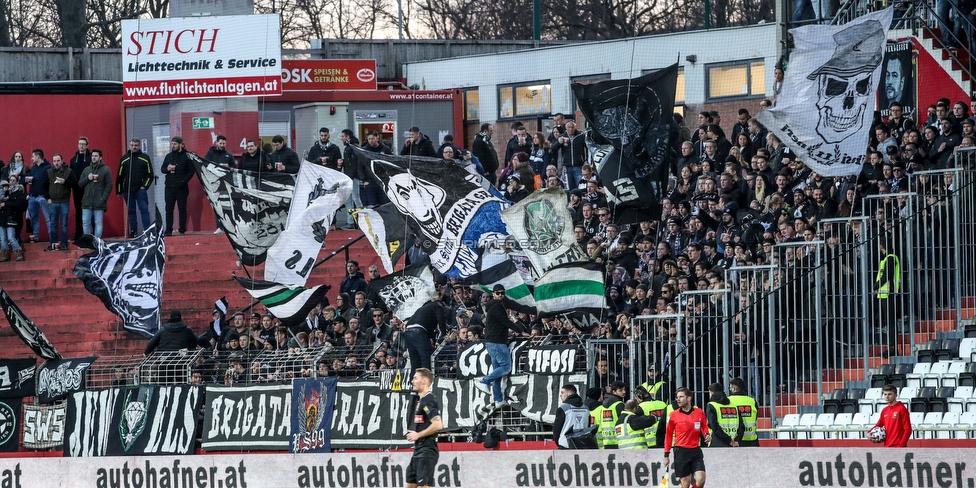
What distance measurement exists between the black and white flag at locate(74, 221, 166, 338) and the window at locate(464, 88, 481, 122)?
13.2 metres

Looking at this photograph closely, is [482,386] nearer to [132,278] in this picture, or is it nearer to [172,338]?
[172,338]

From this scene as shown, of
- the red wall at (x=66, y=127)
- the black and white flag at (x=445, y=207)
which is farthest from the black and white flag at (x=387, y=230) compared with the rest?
the red wall at (x=66, y=127)

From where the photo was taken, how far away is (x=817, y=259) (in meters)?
19.3

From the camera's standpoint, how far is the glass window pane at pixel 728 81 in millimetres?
30641

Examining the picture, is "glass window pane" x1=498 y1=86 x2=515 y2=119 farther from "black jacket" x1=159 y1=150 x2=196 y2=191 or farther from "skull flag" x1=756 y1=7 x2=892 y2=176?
"skull flag" x1=756 y1=7 x2=892 y2=176

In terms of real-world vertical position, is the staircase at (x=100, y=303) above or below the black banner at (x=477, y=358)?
above

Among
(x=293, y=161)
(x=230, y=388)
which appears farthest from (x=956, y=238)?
(x=293, y=161)

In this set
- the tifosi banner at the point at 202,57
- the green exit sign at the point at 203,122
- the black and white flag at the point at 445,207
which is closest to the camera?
the black and white flag at the point at 445,207

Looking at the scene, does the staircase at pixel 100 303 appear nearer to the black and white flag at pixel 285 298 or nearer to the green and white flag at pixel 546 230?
the black and white flag at pixel 285 298

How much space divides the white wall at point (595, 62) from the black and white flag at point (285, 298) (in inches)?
382

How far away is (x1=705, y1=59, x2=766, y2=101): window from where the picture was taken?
1193 inches

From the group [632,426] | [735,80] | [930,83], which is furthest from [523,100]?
[632,426]

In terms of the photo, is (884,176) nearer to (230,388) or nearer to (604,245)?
(604,245)

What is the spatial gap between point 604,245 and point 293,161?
6.90m
